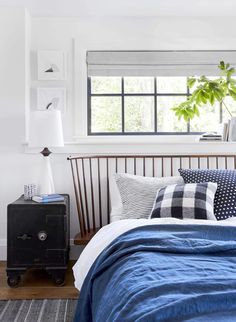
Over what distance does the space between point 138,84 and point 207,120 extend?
0.76 meters

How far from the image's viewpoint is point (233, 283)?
3.78 ft

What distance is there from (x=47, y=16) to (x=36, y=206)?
1816 mm

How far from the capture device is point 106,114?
3697 millimetres

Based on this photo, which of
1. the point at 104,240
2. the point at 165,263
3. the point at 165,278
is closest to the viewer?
the point at 165,278

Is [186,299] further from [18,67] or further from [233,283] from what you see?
[18,67]

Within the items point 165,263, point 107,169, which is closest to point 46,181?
point 107,169

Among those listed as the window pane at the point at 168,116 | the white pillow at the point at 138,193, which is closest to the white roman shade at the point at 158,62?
the window pane at the point at 168,116

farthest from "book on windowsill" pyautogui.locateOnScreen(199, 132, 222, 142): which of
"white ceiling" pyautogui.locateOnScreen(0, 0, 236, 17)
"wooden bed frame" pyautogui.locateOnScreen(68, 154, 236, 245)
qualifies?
"white ceiling" pyautogui.locateOnScreen(0, 0, 236, 17)

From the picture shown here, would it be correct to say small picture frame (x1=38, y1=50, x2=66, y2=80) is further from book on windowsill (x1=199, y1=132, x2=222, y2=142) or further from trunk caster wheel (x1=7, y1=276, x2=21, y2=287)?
trunk caster wheel (x1=7, y1=276, x2=21, y2=287)

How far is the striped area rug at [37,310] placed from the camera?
7.48ft

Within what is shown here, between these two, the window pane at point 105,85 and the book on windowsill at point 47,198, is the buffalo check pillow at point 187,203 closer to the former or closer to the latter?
the book on windowsill at point 47,198

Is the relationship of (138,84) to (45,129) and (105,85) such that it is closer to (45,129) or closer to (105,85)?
(105,85)

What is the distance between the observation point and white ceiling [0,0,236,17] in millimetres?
3213

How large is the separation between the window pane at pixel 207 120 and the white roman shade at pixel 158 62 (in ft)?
1.11
